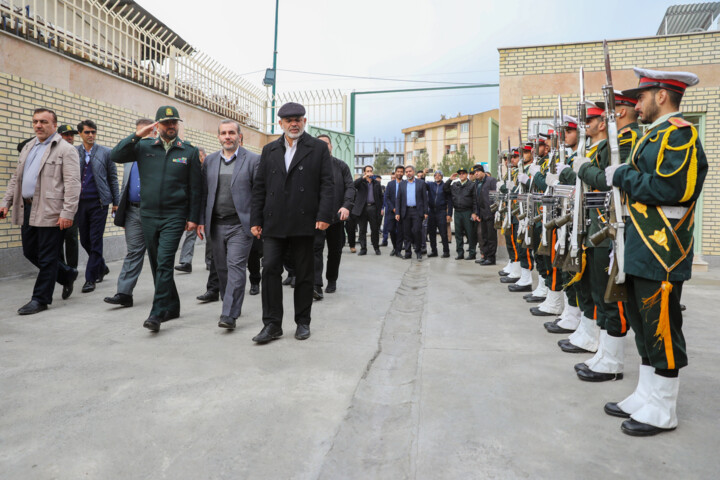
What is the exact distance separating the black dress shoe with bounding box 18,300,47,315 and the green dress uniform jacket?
152 centimetres

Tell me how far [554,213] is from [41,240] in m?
4.89

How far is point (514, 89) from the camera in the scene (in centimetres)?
1056

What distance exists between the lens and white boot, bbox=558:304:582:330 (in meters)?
4.66

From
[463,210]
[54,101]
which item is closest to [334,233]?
[54,101]

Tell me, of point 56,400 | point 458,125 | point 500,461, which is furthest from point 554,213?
point 458,125

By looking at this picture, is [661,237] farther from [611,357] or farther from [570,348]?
[570,348]

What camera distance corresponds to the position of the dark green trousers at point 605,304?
3.40 m

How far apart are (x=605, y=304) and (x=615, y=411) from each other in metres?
0.82

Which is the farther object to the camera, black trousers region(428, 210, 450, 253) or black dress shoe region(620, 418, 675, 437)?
black trousers region(428, 210, 450, 253)

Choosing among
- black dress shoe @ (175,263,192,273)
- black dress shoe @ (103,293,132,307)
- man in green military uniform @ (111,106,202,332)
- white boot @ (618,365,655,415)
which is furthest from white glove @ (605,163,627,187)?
black dress shoe @ (175,263,192,273)

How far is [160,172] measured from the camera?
4.70m

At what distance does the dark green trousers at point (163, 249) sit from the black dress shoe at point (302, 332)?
1205mm

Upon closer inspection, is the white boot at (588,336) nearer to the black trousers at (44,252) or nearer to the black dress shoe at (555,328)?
the black dress shoe at (555,328)

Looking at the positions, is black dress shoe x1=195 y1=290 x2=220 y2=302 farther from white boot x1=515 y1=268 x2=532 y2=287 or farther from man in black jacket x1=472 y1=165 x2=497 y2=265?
man in black jacket x1=472 y1=165 x2=497 y2=265
